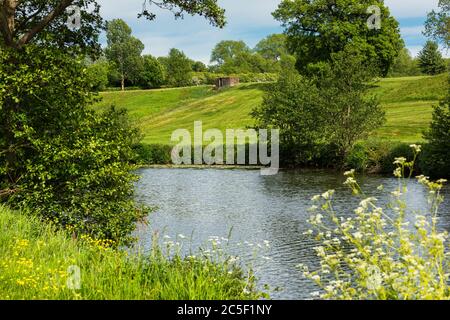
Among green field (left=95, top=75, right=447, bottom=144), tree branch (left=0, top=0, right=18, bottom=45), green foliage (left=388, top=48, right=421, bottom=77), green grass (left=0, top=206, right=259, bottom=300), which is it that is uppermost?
green foliage (left=388, top=48, right=421, bottom=77)

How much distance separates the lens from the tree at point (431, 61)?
96188 millimetres

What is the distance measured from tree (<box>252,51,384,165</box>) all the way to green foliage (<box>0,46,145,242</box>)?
116 feet

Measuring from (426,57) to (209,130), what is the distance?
44639mm

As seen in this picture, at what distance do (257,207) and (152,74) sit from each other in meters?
88.2

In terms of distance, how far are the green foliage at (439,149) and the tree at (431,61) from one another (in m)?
56.5

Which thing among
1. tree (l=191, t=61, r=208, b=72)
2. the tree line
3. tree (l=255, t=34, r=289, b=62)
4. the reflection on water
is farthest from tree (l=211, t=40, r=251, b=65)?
the reflection on water

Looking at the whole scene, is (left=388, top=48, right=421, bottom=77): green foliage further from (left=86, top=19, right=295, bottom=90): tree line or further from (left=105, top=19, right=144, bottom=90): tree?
(left=105, top=19, right=144, bottom=90): tree

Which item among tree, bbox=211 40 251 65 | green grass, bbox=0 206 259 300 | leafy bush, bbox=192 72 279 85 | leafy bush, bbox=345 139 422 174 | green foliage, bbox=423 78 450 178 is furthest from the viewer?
tree, bbox=211 40 251 65

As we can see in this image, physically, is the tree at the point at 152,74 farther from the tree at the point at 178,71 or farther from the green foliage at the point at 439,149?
the green foliage at the point at 439,149

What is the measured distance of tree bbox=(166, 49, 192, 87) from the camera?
11831cm

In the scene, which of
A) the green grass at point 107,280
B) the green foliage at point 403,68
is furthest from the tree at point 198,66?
the green grass at point 107,280

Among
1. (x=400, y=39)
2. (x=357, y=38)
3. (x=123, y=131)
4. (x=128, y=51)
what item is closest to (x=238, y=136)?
(x=357, y=38)

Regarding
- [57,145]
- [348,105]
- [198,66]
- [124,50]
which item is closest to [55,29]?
[57,145]

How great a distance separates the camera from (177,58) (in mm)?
122125
